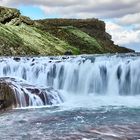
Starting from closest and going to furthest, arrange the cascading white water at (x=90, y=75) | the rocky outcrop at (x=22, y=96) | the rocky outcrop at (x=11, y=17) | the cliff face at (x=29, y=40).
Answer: the rocky outcrop at (x=22, y=96) < the cascading white water at (x=90, y=75) < the cliff face at (x=29, y=40) < the rocky outcrop at (x=11, y=17)

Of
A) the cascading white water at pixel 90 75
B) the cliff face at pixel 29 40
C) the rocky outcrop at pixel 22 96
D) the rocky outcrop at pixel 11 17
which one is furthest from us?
the rocky outcrop at pixel 11 17

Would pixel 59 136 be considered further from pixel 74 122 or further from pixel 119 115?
pixel 119 115

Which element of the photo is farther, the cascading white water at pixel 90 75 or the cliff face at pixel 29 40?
the cliff face at pixel 29 40

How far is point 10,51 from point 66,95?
61.9m

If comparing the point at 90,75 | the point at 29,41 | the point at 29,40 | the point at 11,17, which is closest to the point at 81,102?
the point at 90,75

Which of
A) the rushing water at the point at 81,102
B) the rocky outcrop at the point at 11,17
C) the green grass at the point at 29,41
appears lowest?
the rushing water at the point at 81,102

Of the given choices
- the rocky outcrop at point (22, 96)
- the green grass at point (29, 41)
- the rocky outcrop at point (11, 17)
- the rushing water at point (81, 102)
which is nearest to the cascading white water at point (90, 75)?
the rushing water at point (81, 102)

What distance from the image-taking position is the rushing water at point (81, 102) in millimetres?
23312

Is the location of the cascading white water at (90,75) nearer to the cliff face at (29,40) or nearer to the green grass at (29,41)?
the cliff face at (29,40)

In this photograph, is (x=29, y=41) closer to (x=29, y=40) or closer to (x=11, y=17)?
(x=29, y=40)

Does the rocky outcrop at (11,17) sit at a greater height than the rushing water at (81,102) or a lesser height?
greater

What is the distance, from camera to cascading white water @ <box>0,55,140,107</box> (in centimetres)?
4194

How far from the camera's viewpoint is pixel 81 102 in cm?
3741

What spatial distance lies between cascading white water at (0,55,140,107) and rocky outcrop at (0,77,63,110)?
5.21 m
